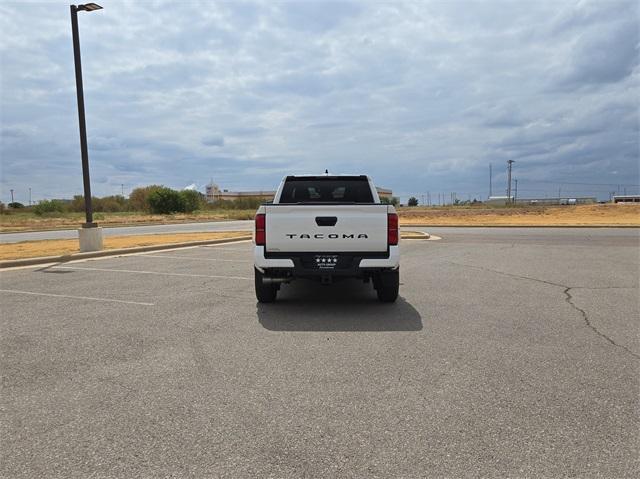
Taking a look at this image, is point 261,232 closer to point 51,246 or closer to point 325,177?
point 325,177

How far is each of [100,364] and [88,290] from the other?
14.5 feet

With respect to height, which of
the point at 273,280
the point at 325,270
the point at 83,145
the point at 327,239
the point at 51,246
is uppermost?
the point at 83,145

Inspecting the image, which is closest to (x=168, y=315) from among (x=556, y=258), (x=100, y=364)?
(x=100, y=364)

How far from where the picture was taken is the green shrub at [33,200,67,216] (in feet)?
229

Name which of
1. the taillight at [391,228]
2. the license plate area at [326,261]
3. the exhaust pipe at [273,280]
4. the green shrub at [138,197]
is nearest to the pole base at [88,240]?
the exhaust pipe at [273,280]

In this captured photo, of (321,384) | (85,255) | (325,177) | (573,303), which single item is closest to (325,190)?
(325,177)

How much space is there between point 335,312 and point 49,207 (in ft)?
257

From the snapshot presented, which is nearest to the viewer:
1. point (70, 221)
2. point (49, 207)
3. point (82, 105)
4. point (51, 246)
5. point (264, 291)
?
point (264, 291)

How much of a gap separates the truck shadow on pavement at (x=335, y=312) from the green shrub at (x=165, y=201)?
70672 millimetres

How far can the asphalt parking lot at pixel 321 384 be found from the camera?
2.73 m

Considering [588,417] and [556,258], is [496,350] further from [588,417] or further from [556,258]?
[556,258]

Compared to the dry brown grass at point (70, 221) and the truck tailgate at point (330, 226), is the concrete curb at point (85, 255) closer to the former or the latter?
the truck tailgate at point (330, 226)

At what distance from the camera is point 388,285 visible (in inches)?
268

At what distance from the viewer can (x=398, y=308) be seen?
6.72m
